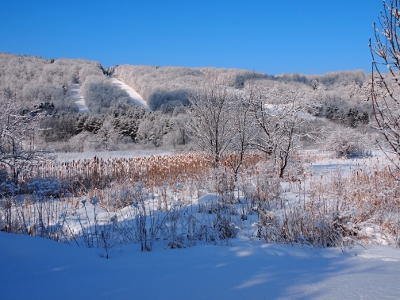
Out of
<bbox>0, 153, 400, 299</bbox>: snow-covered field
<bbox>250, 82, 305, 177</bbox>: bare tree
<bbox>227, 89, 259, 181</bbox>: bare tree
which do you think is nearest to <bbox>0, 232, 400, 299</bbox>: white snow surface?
<bbox>0, 153, 400, 299</bbox>: snow-covered field

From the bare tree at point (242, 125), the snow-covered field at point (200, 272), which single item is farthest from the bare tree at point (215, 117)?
the snow-covered field at point (200, 272)

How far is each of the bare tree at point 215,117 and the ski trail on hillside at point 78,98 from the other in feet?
190

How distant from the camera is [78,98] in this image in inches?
2896

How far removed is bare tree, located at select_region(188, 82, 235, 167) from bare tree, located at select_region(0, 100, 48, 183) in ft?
17.5

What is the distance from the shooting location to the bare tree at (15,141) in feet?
26.9

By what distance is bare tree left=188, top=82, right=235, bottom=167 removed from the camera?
886 centimetres

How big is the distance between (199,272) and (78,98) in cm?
8004

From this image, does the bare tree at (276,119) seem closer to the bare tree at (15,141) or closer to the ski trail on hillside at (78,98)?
the bare tree at (15,141)

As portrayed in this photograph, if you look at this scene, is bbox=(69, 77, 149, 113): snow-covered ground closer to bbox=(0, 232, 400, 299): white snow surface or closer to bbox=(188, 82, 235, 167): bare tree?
bbox=(188, 82, 235, 167): bare tree

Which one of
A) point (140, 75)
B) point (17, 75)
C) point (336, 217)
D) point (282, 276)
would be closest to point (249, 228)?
point (336, 217)

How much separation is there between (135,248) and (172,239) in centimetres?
48

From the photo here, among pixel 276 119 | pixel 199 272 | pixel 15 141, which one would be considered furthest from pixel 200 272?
pixel 15 141

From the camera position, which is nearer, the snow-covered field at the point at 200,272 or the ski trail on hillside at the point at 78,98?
the snow-covered field at the point at 200,272

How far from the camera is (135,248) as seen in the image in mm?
3426
